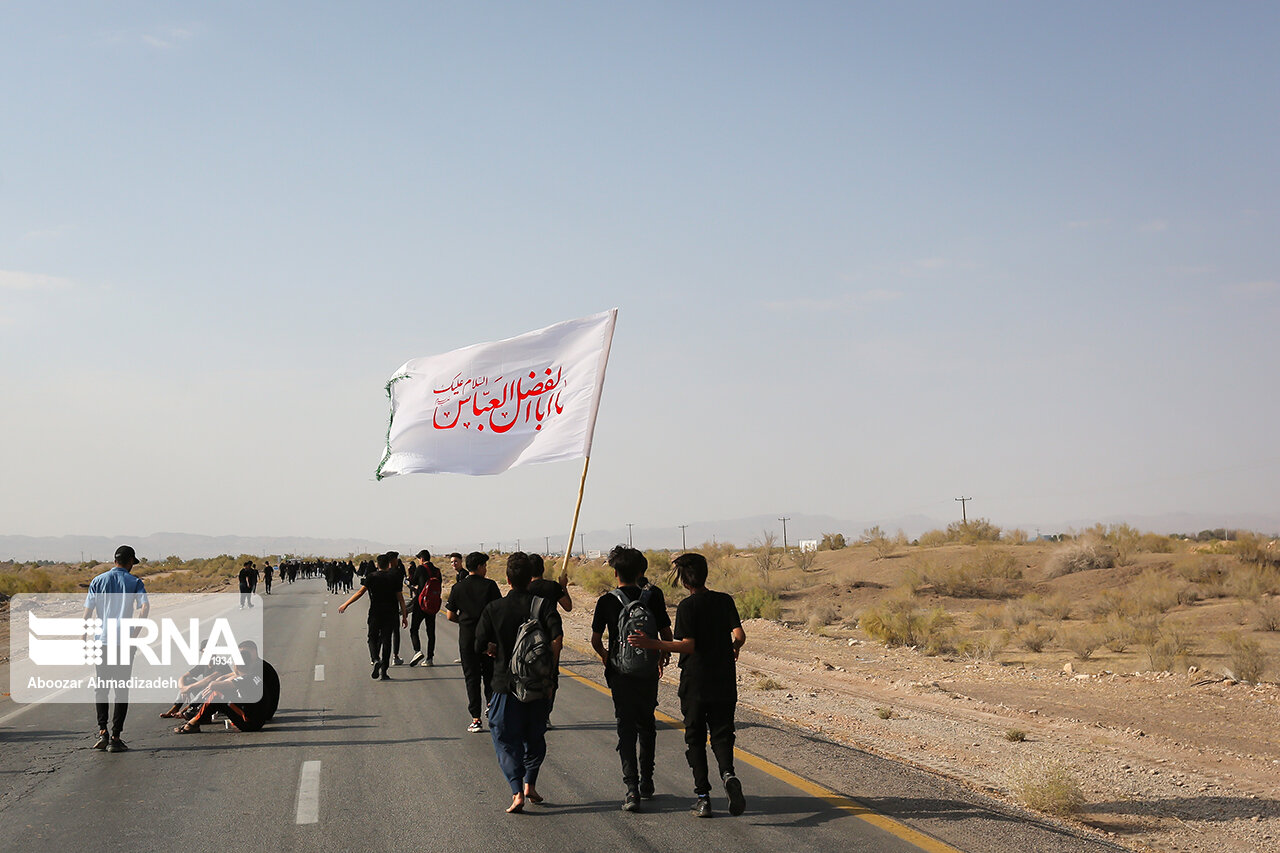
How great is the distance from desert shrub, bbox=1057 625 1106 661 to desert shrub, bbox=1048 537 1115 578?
16.9 meters

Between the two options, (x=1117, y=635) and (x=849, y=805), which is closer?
(x=849, y=805)

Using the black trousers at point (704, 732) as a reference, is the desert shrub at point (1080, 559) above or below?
below

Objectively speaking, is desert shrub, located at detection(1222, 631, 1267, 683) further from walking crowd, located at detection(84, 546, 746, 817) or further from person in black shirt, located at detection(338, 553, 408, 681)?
person in black shirt, located at detection(338, 553, 408, 681)

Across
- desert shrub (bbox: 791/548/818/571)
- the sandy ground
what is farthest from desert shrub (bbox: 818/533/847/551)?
the sandy ground

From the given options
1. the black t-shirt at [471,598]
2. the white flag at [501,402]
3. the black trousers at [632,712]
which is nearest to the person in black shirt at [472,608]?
the black t-shirt at [471,598]

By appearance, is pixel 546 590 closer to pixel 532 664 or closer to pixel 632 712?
pixel 532 664

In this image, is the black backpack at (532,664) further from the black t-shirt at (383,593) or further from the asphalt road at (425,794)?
the black t-shirt at (383,593)

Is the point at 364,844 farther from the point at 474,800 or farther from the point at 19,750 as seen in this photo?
the point at 19,750

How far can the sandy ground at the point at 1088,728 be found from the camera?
8.19 metres

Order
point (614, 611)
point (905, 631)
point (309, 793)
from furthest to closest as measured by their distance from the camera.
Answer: point (905, 631)
point (309, 793)
point (614, 611)

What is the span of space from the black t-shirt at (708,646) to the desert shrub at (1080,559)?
37.5 metres

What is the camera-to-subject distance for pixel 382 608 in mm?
15312

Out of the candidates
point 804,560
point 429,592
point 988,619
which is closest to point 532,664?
point 429,592

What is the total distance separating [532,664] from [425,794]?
1739 millimetres
